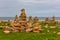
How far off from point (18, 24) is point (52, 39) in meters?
8.93

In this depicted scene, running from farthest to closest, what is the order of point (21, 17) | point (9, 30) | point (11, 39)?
point (21, 17) < point (9, 30) < point (11, 39)

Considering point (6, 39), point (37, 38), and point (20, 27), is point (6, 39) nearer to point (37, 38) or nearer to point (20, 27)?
point (37, 38)

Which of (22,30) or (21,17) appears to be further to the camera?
(21,17)

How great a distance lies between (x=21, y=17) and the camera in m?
35.3

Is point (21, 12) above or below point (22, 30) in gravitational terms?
above

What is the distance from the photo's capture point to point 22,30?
32.8 metres

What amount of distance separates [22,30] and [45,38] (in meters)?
7.27

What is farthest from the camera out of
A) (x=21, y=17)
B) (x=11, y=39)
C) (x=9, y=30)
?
(x=21, y=17)

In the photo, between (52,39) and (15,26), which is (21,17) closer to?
(15,26)

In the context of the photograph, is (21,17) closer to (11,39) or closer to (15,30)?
(15,30)

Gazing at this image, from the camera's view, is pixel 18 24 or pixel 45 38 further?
pixel 18 24

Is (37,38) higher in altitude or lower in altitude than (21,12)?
lower

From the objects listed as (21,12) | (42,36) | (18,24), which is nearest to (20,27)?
(18,24)

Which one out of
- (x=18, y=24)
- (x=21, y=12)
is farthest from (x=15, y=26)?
(x=21, y=12)
